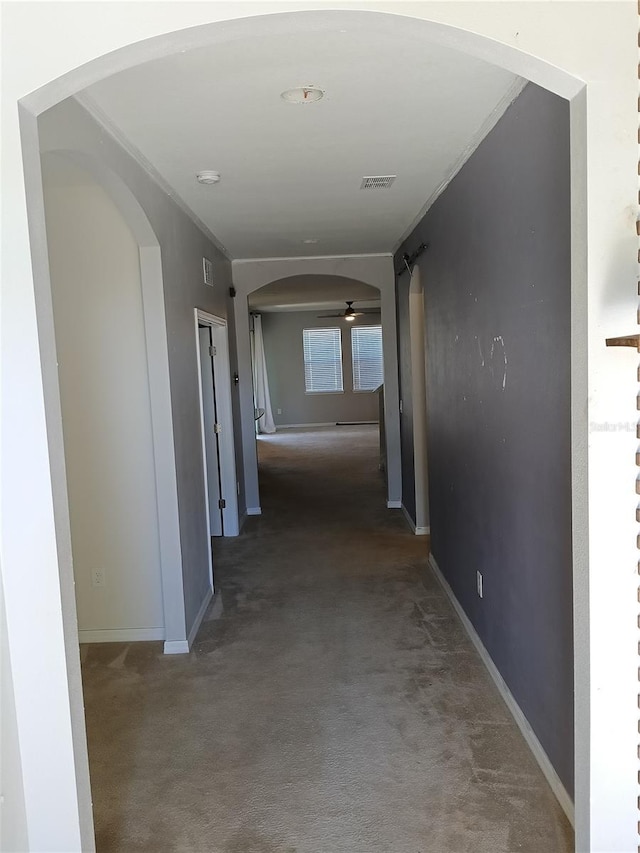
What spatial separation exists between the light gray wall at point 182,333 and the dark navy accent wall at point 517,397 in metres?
1.49

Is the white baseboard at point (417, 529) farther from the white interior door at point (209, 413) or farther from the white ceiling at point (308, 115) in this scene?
the white ceiling at point (308, 115)

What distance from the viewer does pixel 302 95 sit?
7.41 ft

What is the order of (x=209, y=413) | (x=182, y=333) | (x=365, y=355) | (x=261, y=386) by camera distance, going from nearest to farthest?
1. (x=182, y=333)
2. (x=209, y=413)
3. (x=261, y=386)
4. (x=365, y=355)

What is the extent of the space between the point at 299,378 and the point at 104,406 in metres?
9.92

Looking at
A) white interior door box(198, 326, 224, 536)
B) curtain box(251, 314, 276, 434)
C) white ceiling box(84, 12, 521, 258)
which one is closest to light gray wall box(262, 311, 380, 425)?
curtain box(251, 314, 276, 434)

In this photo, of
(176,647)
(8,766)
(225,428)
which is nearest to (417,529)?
(225,428)

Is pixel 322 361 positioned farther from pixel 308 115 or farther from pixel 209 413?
pixel 308 115

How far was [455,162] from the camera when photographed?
10.2ft

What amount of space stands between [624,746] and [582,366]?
92 cm

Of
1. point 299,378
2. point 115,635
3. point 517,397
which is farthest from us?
point 299,378

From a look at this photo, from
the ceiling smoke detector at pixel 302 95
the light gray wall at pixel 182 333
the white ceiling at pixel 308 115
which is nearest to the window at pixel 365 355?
the light gray wall at pixel 182 333

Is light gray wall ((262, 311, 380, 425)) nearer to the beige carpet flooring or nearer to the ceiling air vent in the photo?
the beige carpet flooring

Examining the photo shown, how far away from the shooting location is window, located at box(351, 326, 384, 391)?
13.1 m

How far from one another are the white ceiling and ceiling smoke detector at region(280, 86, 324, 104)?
30 mm
